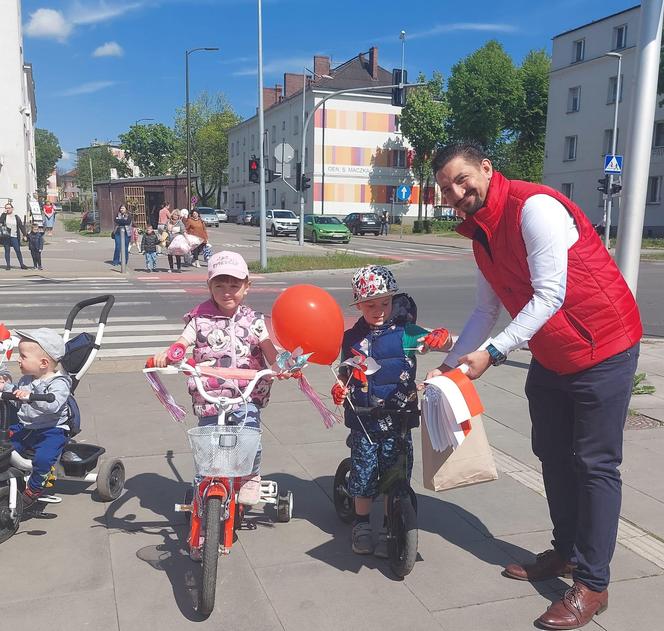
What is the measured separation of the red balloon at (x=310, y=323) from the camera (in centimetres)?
326

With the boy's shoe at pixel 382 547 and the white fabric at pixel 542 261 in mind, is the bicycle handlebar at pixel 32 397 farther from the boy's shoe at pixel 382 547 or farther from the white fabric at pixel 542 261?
the white fabric at pixel 542 261

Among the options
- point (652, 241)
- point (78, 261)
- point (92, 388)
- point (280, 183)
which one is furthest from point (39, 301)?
point (280, 183)

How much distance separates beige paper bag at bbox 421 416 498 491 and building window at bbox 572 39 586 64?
49325 mm

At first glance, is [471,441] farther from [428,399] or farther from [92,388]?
[92,388]

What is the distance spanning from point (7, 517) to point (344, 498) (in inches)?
70.9

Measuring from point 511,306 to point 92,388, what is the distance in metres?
4.89

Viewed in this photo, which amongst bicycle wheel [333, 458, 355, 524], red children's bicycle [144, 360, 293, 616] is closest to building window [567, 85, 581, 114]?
bicycle wheel [333, 458, 355, 524]

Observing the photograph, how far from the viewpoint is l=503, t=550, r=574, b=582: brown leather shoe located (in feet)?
10.7

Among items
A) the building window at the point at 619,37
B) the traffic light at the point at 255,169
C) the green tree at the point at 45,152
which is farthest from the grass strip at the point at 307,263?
the green tree at the point at 45,152

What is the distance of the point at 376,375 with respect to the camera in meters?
3.35

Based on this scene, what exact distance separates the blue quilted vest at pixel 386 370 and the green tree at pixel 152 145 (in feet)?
288

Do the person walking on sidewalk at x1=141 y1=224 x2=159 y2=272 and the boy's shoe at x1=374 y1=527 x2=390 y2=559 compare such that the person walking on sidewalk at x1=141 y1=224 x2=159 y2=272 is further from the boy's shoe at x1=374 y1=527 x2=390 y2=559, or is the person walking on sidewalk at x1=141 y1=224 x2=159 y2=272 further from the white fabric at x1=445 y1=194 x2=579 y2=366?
the white fabric at x1=445 y1=194 x2=579 y2=366

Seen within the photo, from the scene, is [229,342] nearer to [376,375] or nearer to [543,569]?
[376,375]

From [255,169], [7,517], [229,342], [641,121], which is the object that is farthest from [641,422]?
[255,169]
